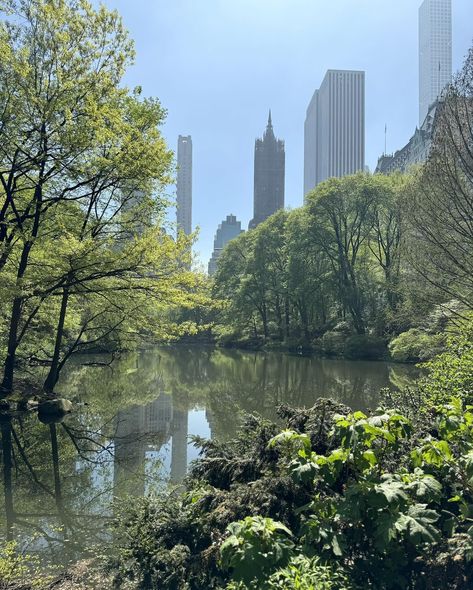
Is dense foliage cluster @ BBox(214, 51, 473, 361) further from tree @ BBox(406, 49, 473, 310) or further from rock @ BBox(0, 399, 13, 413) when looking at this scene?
rock @ BBox(0, 399, 13, 413)

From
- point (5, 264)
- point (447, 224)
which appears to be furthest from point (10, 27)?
point (447, 224)

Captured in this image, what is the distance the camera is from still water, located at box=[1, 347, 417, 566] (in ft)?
19.9

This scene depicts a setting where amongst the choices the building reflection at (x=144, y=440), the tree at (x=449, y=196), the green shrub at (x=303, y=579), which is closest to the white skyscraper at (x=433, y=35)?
the tree at (x=449, y=196)

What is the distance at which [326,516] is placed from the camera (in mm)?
3146

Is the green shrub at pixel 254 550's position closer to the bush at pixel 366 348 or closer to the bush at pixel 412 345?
the bush at pixel 412 345

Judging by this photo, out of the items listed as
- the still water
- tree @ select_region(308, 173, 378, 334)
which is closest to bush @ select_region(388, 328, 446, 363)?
the still water

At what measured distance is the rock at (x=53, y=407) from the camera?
42.0 feet

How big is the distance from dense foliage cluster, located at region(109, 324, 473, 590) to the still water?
1.07 m

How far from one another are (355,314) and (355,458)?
1414 inches

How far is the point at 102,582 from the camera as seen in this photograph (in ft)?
13.6

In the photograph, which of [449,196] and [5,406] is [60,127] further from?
[449,196]

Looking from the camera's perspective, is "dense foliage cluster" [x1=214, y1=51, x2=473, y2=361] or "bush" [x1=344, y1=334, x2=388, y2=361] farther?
"bush" [x1=344, y1=334, x2=388, y2=361]

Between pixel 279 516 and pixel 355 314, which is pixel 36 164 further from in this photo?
pixel 355 314

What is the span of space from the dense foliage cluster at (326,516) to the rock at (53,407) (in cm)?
933
